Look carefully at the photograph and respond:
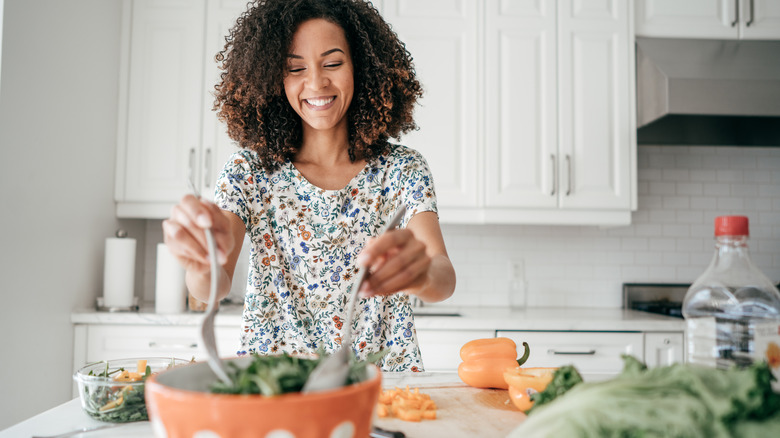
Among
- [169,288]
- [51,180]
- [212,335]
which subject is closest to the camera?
[212,335]

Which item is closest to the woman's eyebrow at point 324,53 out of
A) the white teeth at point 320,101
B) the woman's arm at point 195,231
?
the white teeth at point 320,101

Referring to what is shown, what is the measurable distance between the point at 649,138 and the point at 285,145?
218cm

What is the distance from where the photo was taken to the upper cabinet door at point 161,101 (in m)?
2.71

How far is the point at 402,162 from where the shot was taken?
1395 mm

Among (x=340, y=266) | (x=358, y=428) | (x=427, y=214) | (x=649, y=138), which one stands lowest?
(x=358, y=428)

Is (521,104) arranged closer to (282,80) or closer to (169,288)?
(282,80)

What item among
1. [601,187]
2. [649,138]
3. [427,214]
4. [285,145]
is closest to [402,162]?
[427,214]

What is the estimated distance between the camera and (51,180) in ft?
7.36

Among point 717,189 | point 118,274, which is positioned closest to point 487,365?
point 118,274

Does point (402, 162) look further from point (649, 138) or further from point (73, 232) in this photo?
point (649, 138)

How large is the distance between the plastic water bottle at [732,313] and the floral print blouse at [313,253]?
601mm

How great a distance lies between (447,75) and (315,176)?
153 cm

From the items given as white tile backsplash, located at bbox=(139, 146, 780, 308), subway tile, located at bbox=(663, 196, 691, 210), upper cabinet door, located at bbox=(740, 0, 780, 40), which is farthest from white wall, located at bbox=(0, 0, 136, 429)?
upper cabinet door, located at bbox=(740, 0, 780, 40)

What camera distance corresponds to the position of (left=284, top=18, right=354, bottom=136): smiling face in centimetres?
129
